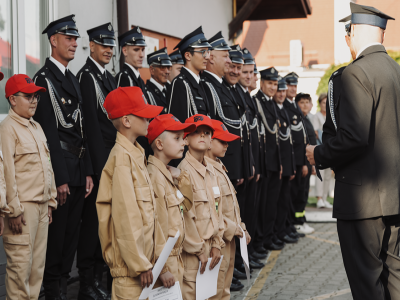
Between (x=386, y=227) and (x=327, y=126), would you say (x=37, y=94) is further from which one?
(x=386, y=227)

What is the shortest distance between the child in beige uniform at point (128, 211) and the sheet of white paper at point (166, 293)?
10 centimetres

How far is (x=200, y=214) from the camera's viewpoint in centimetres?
426

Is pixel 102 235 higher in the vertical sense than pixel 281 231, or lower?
higher

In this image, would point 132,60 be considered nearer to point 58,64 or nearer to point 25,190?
point 58,64

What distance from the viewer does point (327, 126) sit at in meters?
3.62

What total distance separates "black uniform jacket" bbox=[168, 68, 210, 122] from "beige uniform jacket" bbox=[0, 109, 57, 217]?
1.57 m

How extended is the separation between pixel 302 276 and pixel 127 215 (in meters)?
3.51

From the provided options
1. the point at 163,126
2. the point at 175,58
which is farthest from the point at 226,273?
the point at 175,58

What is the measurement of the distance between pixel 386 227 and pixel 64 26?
10.0 ft

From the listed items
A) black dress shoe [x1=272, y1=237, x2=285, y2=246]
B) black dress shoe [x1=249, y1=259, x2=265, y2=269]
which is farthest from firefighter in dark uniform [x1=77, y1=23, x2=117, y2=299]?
black dress shoe [x1=272, y1=237, x2=285, y2=246]

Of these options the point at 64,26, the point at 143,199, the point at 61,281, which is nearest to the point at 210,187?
the point at 143,199

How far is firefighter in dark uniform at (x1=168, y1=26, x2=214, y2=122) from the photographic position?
544 centimetres

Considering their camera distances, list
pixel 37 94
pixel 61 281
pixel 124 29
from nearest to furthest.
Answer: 1. pixel 37 94
2. pixel 61 281
3. pixel 124 29

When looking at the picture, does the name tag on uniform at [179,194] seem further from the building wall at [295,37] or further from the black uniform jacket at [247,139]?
the building wall at [295,37]
